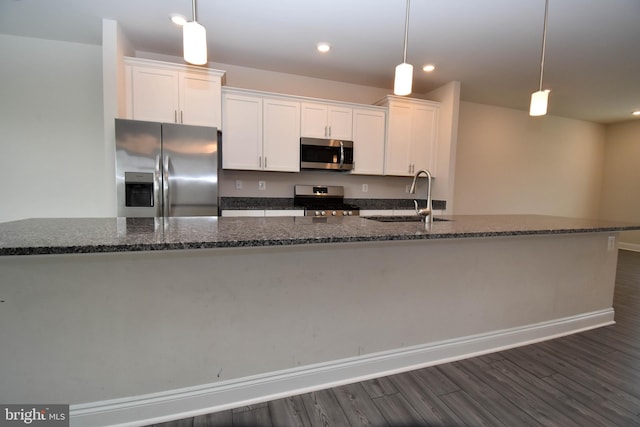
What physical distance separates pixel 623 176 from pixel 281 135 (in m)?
7.16

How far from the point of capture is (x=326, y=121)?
3619 millimetres

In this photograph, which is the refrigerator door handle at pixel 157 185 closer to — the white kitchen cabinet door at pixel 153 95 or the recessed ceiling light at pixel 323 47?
the white kitchen cabinet door at pixel 153 95

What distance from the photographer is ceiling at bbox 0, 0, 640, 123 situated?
230 cm

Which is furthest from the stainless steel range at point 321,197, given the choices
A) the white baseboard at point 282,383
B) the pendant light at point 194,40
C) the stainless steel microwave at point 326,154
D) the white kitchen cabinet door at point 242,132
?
the pendant light at point 194,40

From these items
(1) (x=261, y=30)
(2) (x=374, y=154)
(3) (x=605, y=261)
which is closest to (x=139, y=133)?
(1) (x=261, y=30)

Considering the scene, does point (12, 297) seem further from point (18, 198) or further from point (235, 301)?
point (18, 198)

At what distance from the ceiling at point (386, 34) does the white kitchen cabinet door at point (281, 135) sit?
0.54 metres

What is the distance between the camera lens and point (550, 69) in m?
3.36

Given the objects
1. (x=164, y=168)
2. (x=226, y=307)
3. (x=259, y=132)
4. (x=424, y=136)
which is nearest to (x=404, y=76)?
(x=226, y=307)

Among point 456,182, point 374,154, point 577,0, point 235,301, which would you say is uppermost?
Answer: point 577,0

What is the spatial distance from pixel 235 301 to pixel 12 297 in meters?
0.89

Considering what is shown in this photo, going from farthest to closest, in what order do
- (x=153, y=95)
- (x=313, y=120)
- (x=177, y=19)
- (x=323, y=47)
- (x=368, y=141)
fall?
(x=368, y=141) → (x=313, y=120) → (x=323, y=47) → (x=153, y=95) → (x=177, y=19)

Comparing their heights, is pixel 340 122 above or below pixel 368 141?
above

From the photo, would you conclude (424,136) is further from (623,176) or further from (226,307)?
(623,176)
